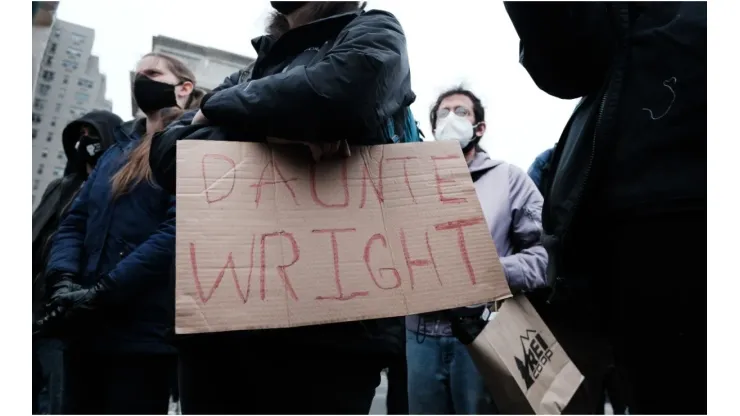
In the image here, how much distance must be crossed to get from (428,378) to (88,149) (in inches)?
87.7

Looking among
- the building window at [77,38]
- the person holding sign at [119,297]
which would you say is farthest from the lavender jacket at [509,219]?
the building window at [77,38]

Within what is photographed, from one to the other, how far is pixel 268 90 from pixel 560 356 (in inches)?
51.9

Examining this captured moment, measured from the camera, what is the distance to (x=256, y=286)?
1375 millimetres

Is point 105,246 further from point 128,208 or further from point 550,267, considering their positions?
point 550,267

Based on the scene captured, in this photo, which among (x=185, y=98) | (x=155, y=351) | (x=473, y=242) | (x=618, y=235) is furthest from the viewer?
(x=185, y=98)

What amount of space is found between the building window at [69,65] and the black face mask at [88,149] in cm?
748

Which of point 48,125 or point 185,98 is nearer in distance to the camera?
point 185,98

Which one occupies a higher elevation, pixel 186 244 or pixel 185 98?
pixel 185 98

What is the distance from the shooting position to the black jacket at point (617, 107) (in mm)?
1160

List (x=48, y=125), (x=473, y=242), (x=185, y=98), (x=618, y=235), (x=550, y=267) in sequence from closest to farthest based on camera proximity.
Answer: (x=618, y=235), (x=550, y=267), (x=473, y=242), (x=185, y=98), (x=48, y=125)

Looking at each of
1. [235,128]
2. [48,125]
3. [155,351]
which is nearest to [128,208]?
[155,351]

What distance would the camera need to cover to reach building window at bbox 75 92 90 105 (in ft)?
36.5

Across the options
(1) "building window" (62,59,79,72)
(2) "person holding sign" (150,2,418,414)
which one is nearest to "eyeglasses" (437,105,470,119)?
(2) "person holding sign" (150,2,418,414)

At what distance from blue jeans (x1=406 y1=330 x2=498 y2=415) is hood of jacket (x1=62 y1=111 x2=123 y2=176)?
2.05 m
